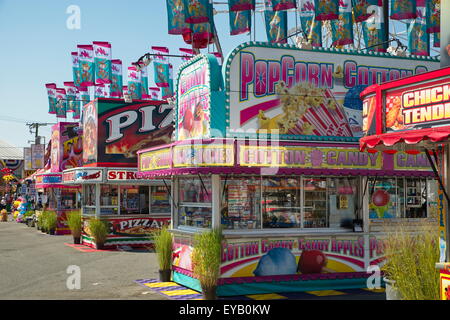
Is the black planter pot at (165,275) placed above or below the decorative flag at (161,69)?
below

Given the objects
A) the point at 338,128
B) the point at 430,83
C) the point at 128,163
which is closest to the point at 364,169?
the point at 338,128

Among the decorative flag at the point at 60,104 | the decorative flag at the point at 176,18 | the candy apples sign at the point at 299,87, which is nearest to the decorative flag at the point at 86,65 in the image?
the decorative flag at the point at 60,104

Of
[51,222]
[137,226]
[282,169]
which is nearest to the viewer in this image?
[282,169]

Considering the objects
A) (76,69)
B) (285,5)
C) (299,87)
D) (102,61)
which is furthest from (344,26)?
(76,69)

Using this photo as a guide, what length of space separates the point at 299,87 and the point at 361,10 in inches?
301

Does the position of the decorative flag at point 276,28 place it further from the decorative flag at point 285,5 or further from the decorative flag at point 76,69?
the decorative flag at point 76,69

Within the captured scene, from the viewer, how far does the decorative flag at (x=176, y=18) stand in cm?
1600

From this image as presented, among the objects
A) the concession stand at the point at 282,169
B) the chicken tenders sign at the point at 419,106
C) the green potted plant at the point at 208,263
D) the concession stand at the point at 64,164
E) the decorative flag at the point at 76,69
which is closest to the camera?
the chicken tenders sign at the point at 419,106

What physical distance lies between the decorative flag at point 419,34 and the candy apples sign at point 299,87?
27.8 feet

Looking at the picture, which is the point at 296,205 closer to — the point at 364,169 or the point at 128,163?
the point at 364,169

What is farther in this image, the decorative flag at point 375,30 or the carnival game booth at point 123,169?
the carnival game booth at point 123,169

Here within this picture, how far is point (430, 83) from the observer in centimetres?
725

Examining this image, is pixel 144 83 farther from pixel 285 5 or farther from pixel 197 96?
pixel 197 96

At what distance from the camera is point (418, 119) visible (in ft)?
24.2
